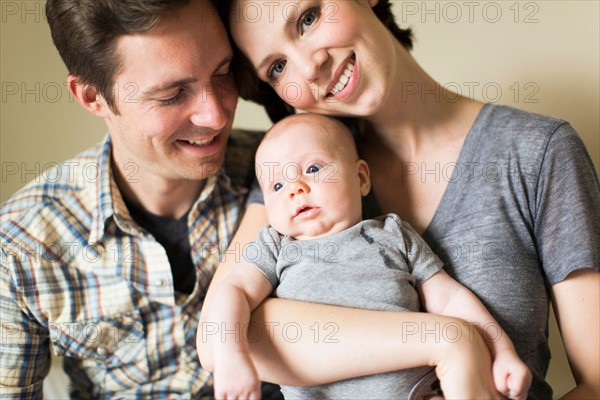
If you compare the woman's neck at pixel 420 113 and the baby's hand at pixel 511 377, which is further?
the woman's neck at pixel 420 113

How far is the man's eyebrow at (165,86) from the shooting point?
1.44 meters

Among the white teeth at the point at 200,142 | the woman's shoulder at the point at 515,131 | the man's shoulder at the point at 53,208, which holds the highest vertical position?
the woman's shoulder at the point at 515,131

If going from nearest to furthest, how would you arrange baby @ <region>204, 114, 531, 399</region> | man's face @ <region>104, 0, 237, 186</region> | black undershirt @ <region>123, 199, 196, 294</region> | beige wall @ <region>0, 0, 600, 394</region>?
baby @ <region>204, 114, 531, 399</region> → man's face @ <region>104, 0, 237, 186</region> → black undershirt @ <region>123, 199, 196, 294</region> → beige wall @ <region>0, 0, 600, 394</region>

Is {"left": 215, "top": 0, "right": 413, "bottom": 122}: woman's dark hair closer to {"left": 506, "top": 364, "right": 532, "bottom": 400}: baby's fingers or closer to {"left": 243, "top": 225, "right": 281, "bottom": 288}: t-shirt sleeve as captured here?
{"left": 243, "top": 225, "right": 281, "bottom": 288}: t-shirt sleeve

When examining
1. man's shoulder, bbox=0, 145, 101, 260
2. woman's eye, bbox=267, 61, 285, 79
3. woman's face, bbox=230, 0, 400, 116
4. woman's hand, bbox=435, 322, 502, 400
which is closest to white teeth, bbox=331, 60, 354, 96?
woman's face, bbox=230, 0, 400, 116

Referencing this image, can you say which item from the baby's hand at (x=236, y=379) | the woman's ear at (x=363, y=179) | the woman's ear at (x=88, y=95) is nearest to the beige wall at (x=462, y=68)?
the woman's ear at (x=88, y=95)

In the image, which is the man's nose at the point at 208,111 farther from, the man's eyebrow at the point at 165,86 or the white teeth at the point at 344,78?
the white teeth at the point at 344,78

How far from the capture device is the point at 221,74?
1518 millimetres

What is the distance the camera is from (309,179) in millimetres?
1272

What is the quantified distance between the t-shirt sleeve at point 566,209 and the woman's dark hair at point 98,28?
0.82m

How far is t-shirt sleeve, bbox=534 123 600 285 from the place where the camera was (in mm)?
1236

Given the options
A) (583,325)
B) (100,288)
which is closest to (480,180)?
(583,325)

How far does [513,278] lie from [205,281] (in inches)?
29.0

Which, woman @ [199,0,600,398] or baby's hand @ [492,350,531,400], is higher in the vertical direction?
woman @ [199,0,600,398]
